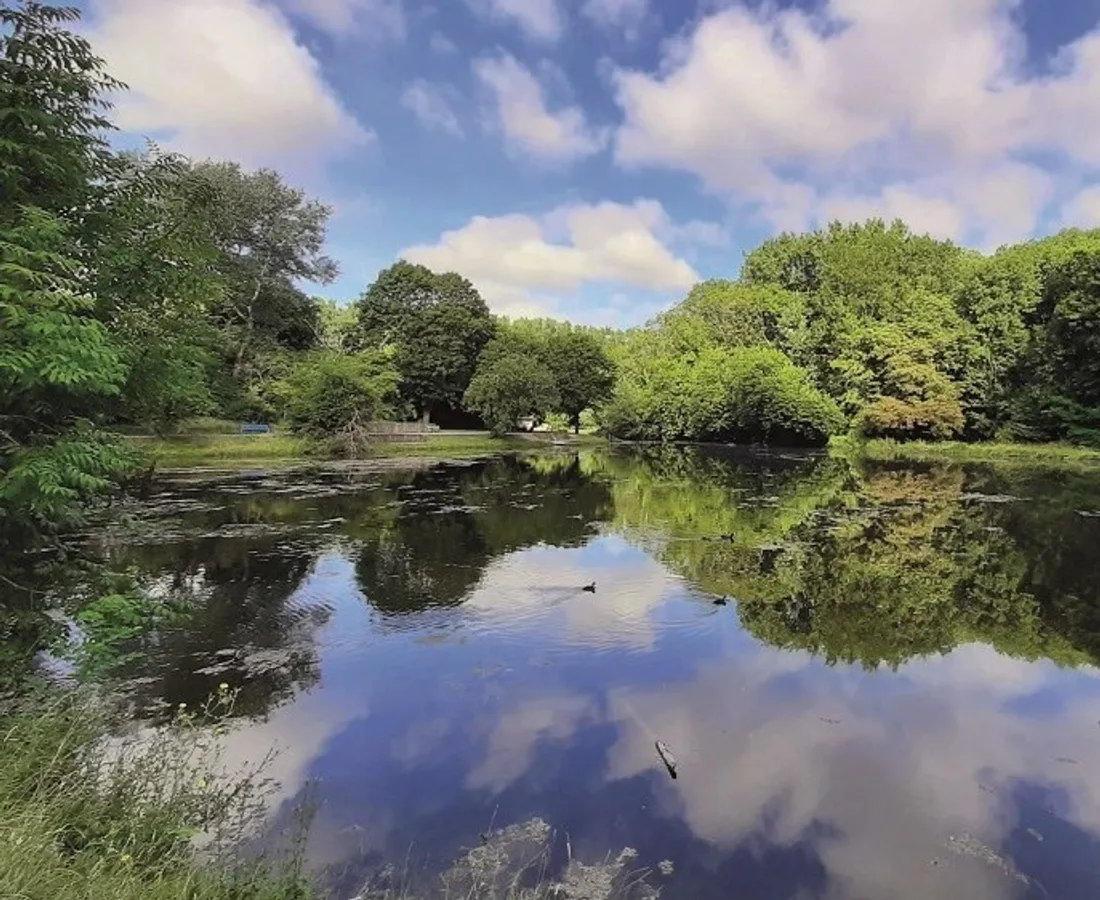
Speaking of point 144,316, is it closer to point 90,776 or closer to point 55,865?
point 90,776

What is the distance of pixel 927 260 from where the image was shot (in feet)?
208

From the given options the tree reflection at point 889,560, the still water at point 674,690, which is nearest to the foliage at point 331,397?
the tree reflection at point 889,560

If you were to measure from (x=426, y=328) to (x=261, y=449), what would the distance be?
2129 centimetres

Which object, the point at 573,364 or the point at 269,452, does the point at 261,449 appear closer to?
the point at 269,452

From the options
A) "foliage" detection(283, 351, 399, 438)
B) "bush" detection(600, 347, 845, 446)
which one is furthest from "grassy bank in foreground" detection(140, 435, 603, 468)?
"bush" detection(600, 347, 845, 446)

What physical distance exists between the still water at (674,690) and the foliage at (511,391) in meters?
30.8

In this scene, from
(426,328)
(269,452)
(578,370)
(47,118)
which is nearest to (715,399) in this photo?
(578,370)

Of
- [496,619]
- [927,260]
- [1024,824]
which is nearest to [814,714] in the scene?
[1024,824]

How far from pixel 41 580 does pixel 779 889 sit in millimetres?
6611

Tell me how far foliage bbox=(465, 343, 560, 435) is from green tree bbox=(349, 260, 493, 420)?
5662mm

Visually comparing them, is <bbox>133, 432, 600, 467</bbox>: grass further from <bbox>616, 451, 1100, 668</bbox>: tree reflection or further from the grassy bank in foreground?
<bbox>616, 451, 1100, 668</bbox>: tree reflection

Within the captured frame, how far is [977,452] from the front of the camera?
4681 cm

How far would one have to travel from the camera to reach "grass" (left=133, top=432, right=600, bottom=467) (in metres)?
35.9

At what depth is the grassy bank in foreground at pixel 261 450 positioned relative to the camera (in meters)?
35.8
